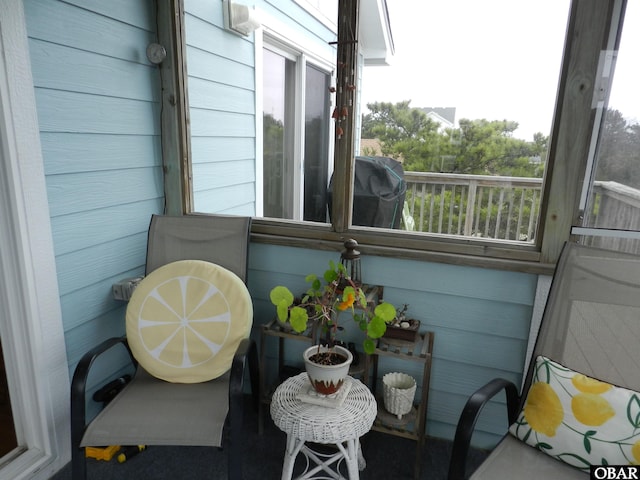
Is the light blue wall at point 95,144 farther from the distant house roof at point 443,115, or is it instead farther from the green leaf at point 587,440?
the green leaf at point 587,440

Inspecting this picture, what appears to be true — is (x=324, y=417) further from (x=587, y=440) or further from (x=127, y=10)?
(x=127, y=10)

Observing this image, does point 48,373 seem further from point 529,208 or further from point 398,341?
point 529,208

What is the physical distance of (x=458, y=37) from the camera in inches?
79.6

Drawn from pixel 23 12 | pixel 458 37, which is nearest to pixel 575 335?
pixel 458 37

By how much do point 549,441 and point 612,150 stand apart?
3.47 ft

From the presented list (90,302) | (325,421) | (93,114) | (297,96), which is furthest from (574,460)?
(297,96)

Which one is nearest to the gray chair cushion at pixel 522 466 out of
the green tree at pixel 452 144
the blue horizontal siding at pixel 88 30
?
the green tree at pixel 452 144

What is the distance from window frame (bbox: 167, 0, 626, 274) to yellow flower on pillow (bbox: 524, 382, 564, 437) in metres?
0.50

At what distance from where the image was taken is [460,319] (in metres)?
1.90

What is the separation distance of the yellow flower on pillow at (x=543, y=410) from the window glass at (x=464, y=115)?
68cm

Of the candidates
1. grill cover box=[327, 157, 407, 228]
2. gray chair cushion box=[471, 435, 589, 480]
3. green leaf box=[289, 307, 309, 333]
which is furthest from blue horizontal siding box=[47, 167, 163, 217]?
gray chair cushion box=[471, 435, 589, 480]

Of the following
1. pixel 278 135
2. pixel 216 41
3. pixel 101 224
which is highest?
pixel 216 41

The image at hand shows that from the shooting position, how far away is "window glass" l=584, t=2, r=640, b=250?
1504 millimetres

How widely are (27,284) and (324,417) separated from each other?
3.97 ft
